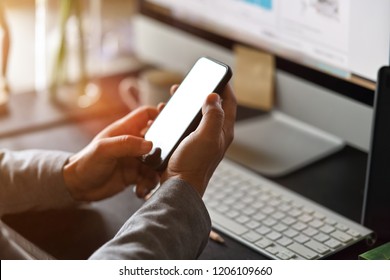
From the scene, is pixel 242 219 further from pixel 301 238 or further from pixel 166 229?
pixel 166 229

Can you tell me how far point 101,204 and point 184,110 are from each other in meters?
0.18

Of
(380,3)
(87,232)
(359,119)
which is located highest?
(380,3)

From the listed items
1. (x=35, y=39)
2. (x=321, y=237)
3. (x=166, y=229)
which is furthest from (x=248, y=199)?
(x=35, y=39)

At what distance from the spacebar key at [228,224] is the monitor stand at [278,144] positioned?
0.47 feet

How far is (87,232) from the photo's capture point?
0.86 metres

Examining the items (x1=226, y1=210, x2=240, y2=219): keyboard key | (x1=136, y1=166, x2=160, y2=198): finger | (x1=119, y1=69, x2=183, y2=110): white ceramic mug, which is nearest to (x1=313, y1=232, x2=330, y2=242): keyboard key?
(x1=226, y1=210, x2=240, y2=219): keyboard key

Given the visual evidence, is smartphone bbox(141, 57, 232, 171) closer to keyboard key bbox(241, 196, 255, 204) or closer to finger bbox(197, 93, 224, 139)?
finger bbox(197, 93, 224, 139)

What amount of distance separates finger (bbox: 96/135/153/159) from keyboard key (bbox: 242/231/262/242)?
15 cm

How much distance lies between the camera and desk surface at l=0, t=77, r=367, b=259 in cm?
82

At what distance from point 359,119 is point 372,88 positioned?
0.08 meters

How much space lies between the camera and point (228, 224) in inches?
33.8
